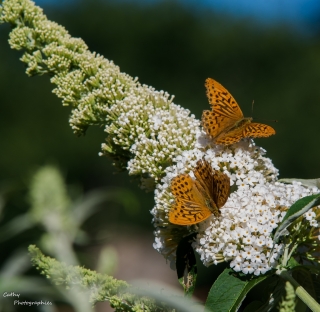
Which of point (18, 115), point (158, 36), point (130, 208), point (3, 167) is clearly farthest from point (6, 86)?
point (130, 208)

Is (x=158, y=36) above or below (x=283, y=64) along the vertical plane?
above

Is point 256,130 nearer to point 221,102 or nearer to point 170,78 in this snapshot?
point 221,102

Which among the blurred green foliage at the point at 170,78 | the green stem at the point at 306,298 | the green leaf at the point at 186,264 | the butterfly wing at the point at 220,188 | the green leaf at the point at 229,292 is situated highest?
the blurred green foliage at the point at 170,78

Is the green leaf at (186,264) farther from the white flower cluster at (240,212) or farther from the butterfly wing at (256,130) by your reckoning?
the butterfly wing at (256,130)

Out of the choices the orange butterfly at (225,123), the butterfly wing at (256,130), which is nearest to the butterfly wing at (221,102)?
the orange butterfly at (225,123)

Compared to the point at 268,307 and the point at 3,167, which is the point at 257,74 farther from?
the point at 268,307

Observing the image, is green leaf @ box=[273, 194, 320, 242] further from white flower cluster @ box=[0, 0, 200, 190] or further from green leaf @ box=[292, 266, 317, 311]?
white flower cluster @ box=[0, 0, 200, 190]

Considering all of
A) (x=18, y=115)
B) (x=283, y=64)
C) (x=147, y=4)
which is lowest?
(x=283, y=64)
